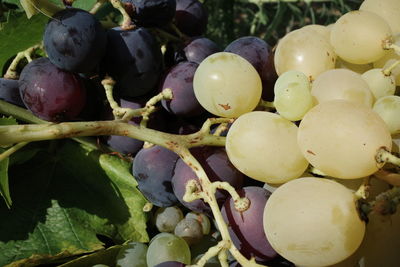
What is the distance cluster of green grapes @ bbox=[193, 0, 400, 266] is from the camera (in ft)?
Answer: 1.65

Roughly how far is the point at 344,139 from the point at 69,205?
0.51 meters

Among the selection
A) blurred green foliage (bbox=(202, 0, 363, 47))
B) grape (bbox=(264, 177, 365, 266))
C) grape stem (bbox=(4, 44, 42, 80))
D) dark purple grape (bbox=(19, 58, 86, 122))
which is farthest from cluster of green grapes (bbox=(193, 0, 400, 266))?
blurred green foliage (bbox=(202, 0, 363, 47))

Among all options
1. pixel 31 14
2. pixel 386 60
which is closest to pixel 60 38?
pixel 31 14

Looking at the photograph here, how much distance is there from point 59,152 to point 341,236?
1.85 feet

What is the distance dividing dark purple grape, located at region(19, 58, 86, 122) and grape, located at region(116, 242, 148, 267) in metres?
0.23

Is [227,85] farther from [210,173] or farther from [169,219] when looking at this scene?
[169,219]

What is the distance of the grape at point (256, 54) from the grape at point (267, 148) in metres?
0.17

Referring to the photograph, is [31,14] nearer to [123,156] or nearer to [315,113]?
[123,156]

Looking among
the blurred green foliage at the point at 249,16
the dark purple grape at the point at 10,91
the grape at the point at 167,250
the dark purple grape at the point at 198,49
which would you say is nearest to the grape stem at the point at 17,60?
the dark purple grape at the point at 10,91

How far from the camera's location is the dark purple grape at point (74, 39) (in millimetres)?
662

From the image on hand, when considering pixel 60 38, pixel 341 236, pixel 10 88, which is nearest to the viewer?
pixel 341 236

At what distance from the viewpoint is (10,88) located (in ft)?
2.53

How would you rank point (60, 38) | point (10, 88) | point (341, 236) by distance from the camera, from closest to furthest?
1. point (341, 236)
2. point (60, 38)
3. point (10, 88)

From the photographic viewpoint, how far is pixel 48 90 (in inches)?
27.5
